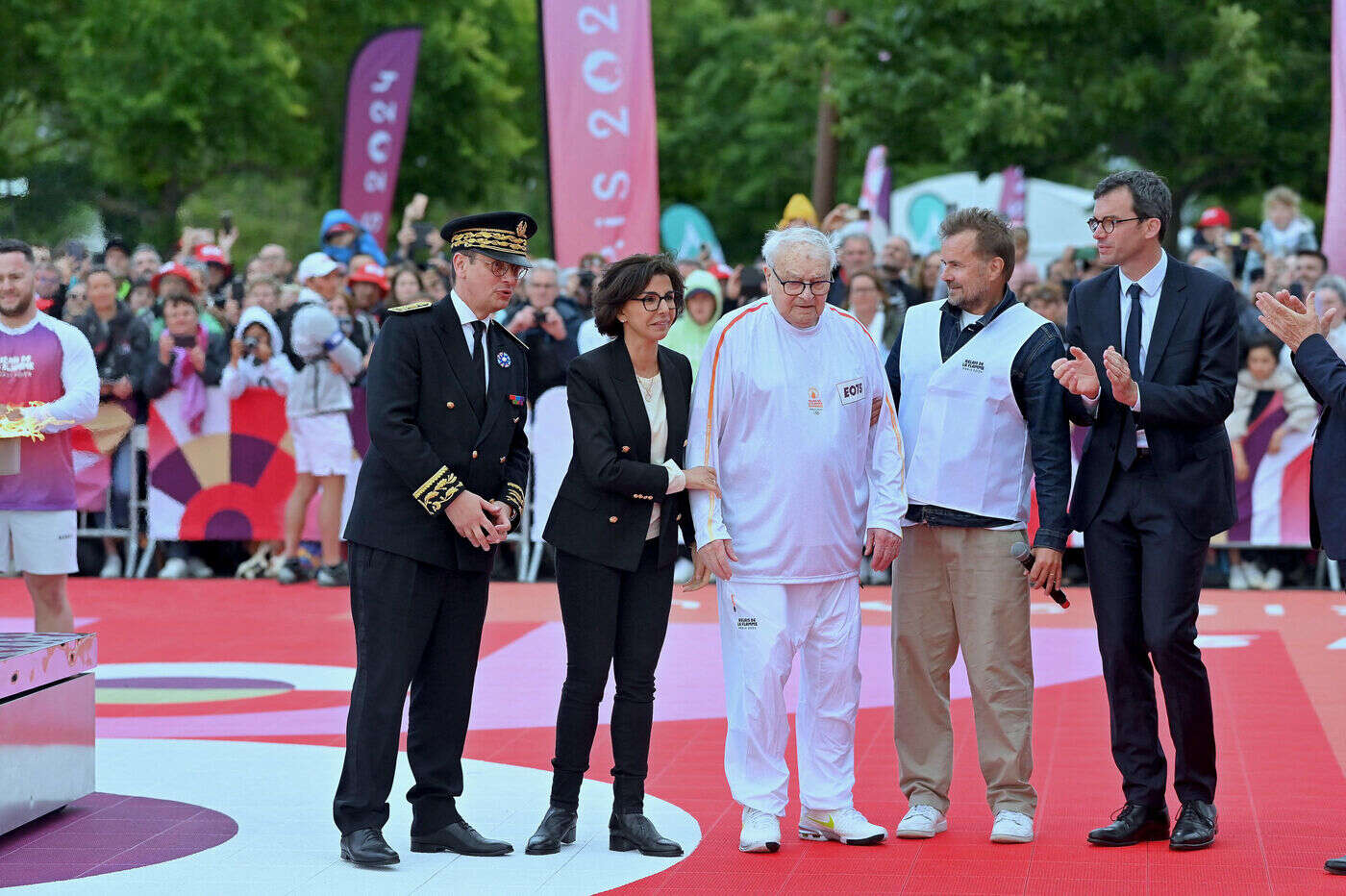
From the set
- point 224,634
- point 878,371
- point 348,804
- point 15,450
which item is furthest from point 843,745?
point 224,634

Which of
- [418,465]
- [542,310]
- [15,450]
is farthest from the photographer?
[542,310]

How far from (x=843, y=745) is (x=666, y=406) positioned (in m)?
1.33

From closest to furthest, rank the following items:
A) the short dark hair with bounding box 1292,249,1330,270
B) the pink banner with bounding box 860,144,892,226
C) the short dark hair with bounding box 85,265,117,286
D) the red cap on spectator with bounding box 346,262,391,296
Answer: the short dark hair with bounding box 1292,249,1330,270, the short dark hair with bounding box 85,265,117,286, the red cap on spectator with bounding box 346,262,391,296, the pink banner with bounding box 860,144,892,226

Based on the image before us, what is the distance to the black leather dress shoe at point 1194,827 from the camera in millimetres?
6109

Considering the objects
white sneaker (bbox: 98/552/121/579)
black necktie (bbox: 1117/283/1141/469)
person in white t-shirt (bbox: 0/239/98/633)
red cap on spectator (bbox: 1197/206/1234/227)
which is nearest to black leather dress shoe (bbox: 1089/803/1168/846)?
black necktie (bbox: 1117/283/1141/469)

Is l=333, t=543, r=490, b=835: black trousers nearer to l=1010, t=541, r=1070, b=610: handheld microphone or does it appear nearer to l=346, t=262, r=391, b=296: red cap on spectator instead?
l=1010, t=541, r=1070, b=610: handheld microphone

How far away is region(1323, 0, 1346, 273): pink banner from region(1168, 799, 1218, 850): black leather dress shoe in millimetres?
8881

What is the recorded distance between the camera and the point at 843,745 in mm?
6375

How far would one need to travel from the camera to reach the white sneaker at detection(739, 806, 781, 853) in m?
6.15

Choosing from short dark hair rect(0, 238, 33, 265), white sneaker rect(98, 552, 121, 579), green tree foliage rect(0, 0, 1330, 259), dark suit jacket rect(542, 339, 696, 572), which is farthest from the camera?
green tree foliage rect(0, 0, 1330, 259)

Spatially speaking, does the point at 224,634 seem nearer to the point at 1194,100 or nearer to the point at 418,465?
the point at 418,465

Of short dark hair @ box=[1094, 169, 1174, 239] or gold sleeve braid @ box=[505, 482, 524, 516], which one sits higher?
short dark hair @ box=[1094, 169, 1174, 239]

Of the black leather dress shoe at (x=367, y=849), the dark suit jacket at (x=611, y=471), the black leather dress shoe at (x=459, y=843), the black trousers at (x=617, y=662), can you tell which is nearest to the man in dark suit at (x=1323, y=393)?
the dark suit jacket at (x=611, y=471)

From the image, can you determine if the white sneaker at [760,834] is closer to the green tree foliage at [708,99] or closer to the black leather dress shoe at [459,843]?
the black leather dress shoe at [459,843]
